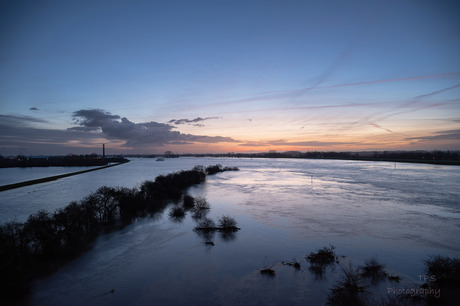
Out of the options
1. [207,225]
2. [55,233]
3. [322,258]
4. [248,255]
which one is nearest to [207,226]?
[207,225]

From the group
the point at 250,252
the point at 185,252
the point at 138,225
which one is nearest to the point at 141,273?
the point at 185,252

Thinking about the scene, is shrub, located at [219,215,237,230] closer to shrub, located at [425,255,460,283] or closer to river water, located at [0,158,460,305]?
river water, located at [0,158,460,305]

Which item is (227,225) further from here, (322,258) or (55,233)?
(55,233)

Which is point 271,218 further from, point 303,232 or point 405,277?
point 405,277

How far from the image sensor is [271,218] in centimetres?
2036

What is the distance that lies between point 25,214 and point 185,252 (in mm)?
18757

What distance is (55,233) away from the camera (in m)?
13.8

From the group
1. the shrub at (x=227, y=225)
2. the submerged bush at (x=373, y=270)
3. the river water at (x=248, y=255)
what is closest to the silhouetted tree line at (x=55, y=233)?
the river water at (x=248, y=255)

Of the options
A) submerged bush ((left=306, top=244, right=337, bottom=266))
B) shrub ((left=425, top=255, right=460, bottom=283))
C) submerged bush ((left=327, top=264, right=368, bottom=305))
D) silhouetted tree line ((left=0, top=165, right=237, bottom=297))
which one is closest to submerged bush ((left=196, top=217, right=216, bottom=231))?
silhouetted tree line ((left=0, top=165, right=237, bottom=297))

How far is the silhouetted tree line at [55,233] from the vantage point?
9338mm

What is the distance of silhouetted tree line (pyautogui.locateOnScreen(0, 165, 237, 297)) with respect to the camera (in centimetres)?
934

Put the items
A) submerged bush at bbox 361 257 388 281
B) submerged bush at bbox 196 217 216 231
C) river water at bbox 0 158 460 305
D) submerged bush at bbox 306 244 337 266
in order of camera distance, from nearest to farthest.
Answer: river water at bbox 0 158 460 305 < submerged bush at bbox 361 257 388 281 < submerged bush at bbox 306 244 337 266 < submerged bush at bbox 196 217 216 231

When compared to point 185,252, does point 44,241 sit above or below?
above

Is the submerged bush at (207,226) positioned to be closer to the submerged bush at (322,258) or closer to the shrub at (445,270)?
the submerged bush at (322,258)
